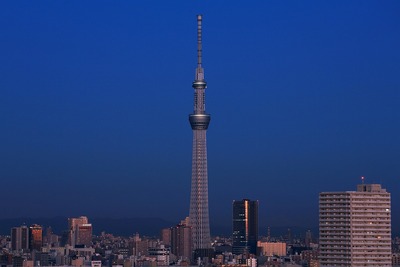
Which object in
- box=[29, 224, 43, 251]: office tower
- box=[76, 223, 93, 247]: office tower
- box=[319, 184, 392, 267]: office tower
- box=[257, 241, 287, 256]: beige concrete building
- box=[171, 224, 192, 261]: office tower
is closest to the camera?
box=[319, 184, 392, 267]: office tower

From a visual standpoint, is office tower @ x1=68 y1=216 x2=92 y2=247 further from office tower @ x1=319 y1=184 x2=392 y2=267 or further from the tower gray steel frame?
office tower @ x1=319 y1=184 x2=392 y2=267

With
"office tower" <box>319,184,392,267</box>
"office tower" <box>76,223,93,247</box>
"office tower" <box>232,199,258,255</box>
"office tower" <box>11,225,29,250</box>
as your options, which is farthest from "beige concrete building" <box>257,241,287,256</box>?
"office tower" <box>319,184,392,267</box>

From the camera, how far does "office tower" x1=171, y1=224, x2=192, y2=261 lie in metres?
120

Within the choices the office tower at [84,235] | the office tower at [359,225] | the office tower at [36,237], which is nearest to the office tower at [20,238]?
the office tower at [36,237]

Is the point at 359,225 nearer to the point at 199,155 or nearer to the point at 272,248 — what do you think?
the point at 199,155

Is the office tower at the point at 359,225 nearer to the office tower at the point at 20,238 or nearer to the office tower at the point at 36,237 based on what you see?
the office tower at the point at 20,238

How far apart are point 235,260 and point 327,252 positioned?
1503 inches

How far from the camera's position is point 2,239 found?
135250 mm

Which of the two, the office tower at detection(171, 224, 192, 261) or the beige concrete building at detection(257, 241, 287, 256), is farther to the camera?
the beige concrete building at detection(257, 241, 287, 256)

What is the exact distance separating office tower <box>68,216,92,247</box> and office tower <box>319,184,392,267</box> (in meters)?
68.8

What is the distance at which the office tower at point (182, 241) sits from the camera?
12012 centimetres

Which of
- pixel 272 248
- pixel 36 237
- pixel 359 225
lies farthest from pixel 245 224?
pixel 359 225

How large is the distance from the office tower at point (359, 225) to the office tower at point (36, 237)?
61.3 m

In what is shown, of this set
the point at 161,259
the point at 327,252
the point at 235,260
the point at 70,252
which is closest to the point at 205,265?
the point at 235,260
